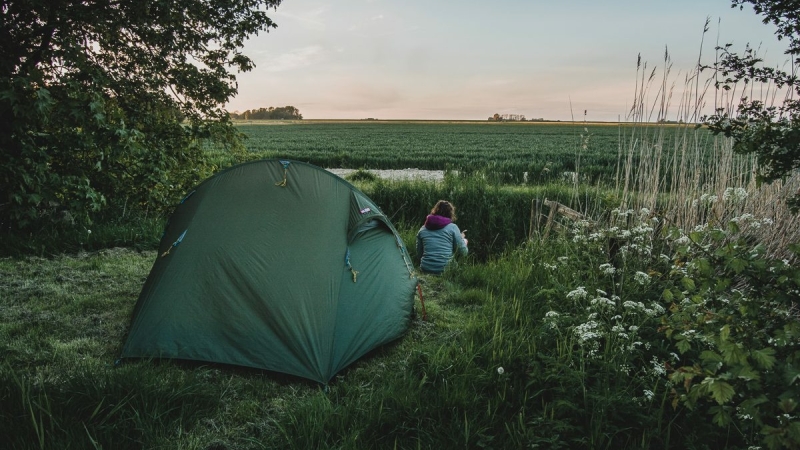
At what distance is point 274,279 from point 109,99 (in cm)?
512

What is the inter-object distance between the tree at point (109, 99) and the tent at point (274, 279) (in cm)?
263

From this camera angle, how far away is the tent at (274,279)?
12.7 feet

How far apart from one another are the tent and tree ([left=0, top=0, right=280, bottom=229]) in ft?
8.62

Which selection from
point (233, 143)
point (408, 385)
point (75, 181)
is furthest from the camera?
point (233, 143)

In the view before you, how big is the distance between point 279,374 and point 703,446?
111 inches

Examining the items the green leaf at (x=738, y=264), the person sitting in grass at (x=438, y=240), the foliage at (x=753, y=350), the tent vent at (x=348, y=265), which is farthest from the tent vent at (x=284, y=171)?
the green leaf at (x=738, y=264)

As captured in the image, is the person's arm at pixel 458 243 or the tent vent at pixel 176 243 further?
the person's arm at pixel 458 243

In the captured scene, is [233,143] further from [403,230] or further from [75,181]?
[403,230]

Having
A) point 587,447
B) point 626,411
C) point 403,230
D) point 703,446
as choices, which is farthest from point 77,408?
point 403,230

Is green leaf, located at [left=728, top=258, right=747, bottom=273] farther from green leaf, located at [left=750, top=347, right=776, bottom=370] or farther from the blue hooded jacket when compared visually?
the blue hooded jacket

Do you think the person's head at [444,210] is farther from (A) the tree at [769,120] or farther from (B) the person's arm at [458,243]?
(A) the tree at [769,120]

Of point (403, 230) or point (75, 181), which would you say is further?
point (403, 230)

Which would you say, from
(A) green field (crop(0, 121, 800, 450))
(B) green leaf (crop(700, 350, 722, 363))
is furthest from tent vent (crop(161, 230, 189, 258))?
(B) green leaf (crop(700, 350, 722, 363))

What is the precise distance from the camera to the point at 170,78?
7.87 metres
